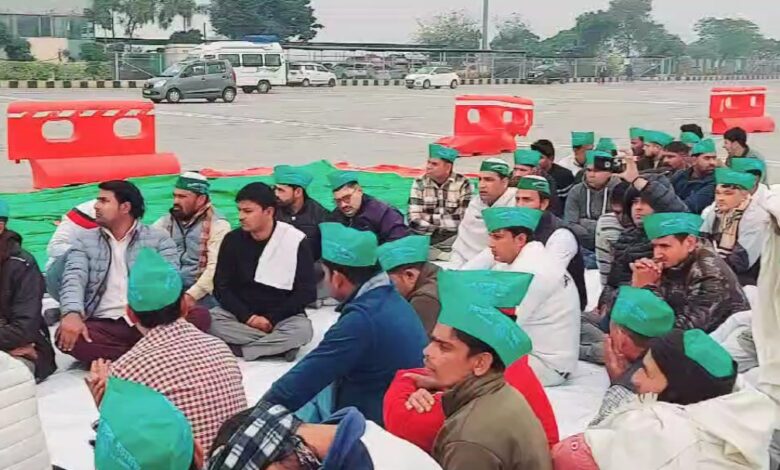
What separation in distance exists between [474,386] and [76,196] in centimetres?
737

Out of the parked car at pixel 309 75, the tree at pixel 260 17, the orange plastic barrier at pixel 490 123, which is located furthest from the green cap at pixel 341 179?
the tree at pixel 260 17

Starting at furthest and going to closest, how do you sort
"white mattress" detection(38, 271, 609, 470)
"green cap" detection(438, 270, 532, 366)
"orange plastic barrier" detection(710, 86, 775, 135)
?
"orange plastic barrier" detection(710, 86, 775, 135) < "white mattress" detection(38, 271, 609, 470) < "green cap" detection(438, 270, 532, 366)

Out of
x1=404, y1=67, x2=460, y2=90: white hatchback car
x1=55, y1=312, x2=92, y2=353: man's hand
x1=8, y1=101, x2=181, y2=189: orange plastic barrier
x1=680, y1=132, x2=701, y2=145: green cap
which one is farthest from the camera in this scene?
x1=404, y1=67, x2=460, y2=90: white hatchback car

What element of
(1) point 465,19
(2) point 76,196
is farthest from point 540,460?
(1) point 465,19

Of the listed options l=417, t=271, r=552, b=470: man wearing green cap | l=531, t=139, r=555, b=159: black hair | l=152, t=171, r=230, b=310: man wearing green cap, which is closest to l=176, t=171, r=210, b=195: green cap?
l=152, t=171, r=230, b=310: man wearing green cap

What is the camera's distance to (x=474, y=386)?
269 centimetres

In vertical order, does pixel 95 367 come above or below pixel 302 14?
below

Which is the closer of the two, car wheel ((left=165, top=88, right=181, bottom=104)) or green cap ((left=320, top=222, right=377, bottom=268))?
→ green cap ((left=320, top=222, right=377, bottom=268))

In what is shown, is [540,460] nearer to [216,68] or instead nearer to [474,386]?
[474,386]

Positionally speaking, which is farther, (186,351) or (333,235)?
(333,235)

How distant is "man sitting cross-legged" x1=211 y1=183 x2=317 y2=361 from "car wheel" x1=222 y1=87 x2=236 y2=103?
22798mm

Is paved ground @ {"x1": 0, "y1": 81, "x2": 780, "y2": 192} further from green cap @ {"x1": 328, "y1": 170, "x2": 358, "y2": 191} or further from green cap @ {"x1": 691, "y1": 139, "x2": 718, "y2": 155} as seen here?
green cap @ {"x1": 328, "y1": 170, "x2": 358, "y2": 191}

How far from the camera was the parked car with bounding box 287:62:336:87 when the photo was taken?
3866cm

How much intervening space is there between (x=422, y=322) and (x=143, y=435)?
7.72 ft
